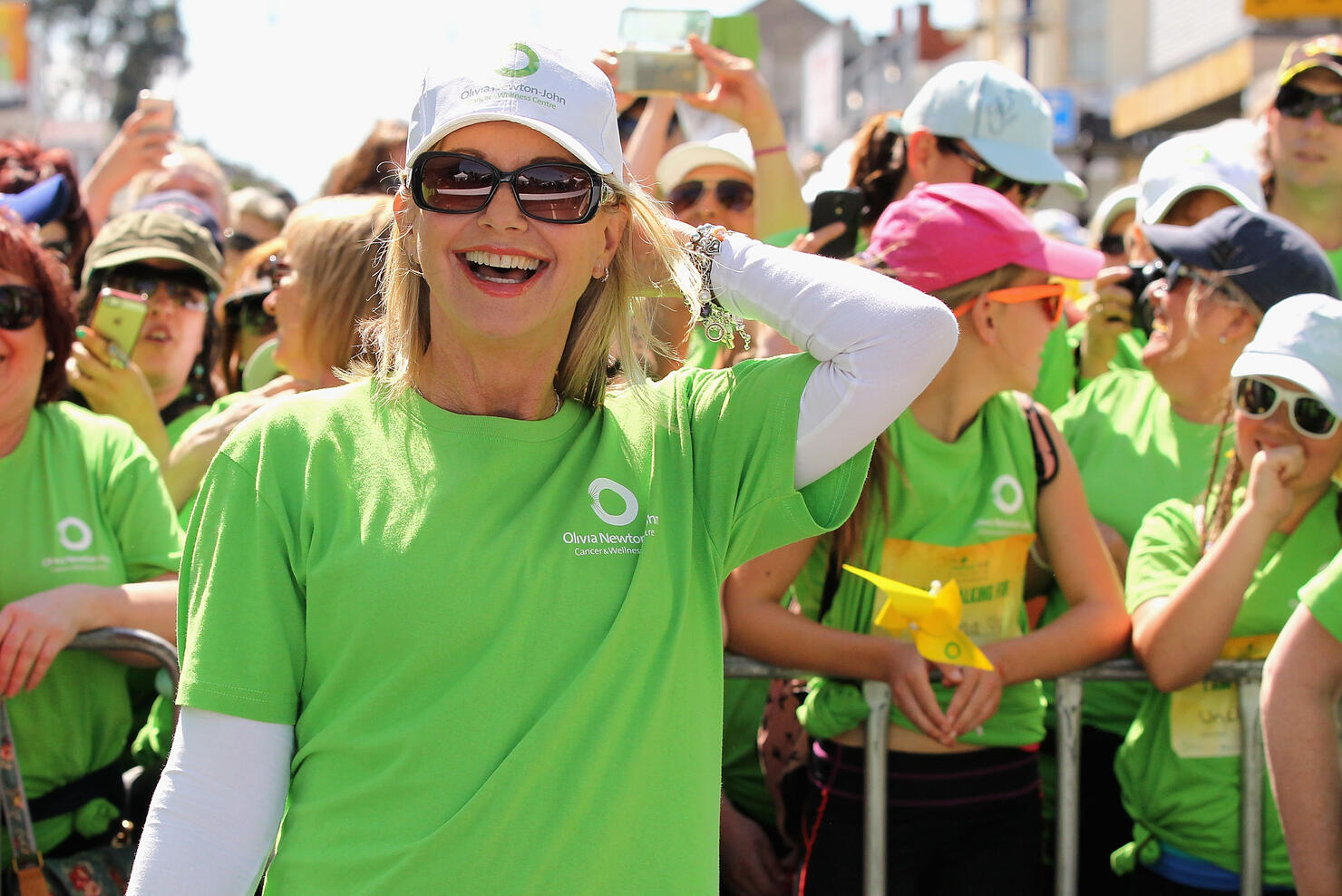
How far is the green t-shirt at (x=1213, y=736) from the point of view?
3.06 meters

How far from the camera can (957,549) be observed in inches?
123

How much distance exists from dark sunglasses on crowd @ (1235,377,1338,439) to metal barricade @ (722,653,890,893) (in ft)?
3.51

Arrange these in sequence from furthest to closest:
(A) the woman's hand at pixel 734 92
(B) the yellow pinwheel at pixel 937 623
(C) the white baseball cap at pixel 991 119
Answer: (C) the white baseball cap at pixel 991 119, (A) the woman's hand at pixel 734 92, (B) the yellow pinwheel at pixel 937 623

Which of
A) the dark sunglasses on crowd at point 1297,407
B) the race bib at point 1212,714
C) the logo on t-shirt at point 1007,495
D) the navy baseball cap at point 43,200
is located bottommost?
the race bib at point 1212,714

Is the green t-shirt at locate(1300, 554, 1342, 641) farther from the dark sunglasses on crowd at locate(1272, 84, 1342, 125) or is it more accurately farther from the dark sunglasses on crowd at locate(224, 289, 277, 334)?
the dark sunglasses on crowd at locate(224, 289, 277, 334)

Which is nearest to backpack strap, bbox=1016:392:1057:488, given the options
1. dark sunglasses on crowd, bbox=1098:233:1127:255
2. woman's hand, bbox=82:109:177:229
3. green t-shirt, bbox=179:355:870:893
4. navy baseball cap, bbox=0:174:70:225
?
green t-shirt, bbox=179:355:870:893

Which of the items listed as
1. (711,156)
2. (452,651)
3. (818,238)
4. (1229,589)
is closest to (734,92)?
(711,156)

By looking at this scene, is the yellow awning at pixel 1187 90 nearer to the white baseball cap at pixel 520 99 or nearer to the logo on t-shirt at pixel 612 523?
the white baseball cap at pixel 520 99

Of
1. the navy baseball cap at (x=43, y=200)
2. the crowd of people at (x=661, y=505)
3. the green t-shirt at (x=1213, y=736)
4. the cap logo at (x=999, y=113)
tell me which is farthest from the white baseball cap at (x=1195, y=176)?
the navy baseball cap at (x=43, y=200)

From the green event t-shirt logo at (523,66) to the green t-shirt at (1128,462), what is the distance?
7.00ft

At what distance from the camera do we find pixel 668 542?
2070 mm

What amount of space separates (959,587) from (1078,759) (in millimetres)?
493

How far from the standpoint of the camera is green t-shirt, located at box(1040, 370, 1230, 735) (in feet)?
11.4

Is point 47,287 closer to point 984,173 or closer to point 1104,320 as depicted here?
point 984,173
